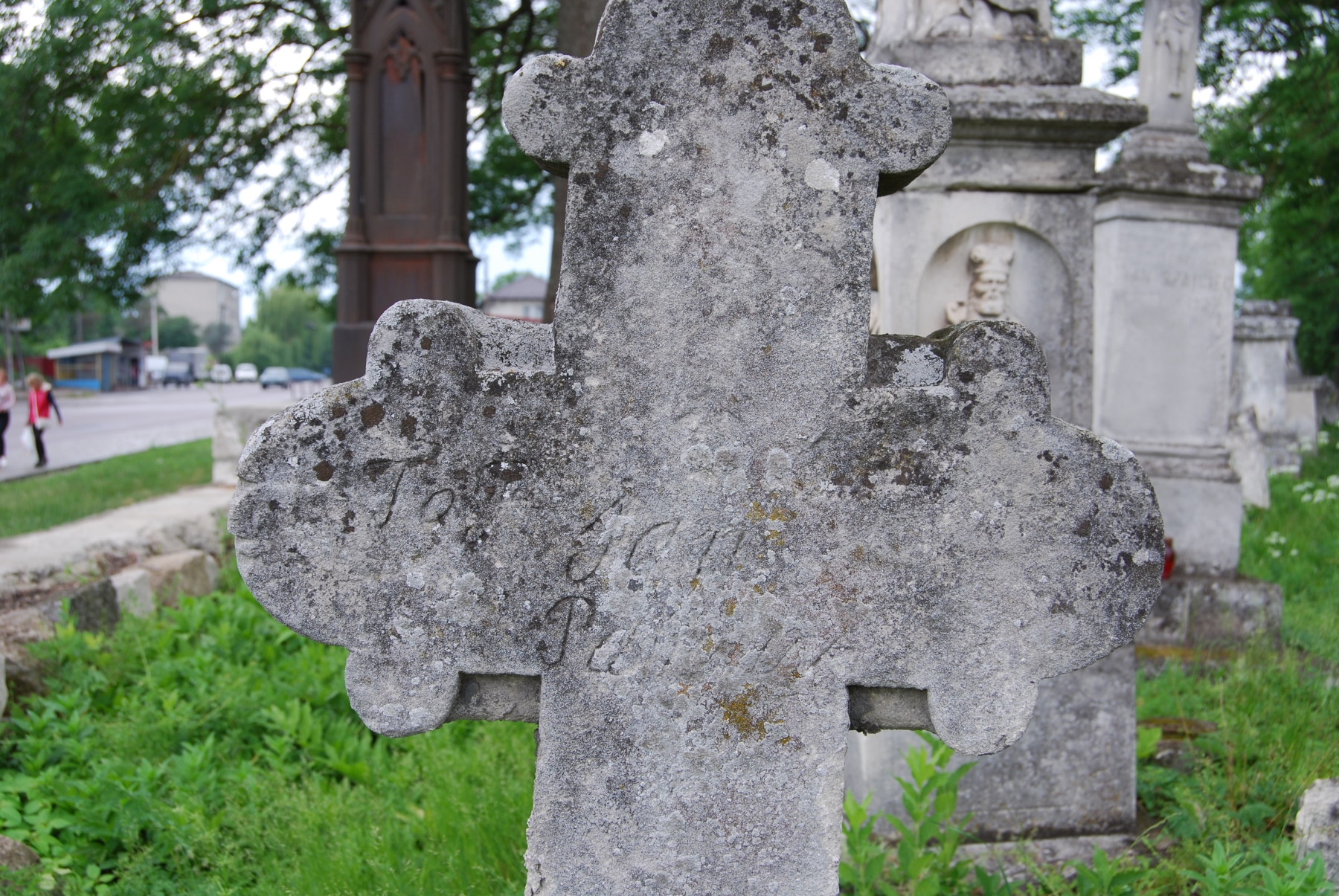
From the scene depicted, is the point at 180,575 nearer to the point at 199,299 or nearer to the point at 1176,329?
the point at 1176,329

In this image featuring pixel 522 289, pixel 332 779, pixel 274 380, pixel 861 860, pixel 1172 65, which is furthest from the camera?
pixel 522 289

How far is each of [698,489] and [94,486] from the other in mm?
10221

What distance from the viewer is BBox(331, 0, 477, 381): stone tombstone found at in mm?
6672

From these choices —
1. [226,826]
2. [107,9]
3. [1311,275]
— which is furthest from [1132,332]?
[1311,275]

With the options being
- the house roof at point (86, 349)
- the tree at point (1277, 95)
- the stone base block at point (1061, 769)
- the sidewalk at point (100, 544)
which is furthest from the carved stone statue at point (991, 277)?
the house roof at point (86, 349)

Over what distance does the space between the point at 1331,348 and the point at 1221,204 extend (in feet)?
63.5

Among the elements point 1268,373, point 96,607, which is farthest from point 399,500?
point 1268,373

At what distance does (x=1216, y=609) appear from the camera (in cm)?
561

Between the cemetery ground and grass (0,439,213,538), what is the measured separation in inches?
134

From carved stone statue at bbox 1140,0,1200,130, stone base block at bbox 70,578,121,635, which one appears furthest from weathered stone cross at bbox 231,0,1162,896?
carved stone statue at bbox 1140,0,1200,130

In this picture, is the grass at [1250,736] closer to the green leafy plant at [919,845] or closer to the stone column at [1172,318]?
the green leafy plant at [919,845]

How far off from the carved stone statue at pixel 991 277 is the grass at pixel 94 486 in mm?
6395

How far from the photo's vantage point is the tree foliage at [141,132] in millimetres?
8727

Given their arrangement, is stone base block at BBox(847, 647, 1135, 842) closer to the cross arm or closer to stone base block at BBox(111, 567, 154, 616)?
the cross arm
